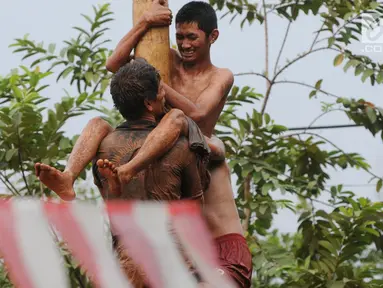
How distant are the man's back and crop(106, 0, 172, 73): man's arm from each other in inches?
18.3

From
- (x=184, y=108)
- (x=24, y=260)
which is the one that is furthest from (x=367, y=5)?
(x=24, y=260)

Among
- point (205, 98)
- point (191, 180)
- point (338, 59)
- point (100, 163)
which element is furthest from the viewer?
point (338, 59)

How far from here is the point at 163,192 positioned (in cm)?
881

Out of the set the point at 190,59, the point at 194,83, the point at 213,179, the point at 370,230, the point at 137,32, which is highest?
the point at 137,32

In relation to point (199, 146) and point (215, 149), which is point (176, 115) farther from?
point (215, 149)

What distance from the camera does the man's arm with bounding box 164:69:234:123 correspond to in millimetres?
9148

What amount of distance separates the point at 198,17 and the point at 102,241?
1.94 metres

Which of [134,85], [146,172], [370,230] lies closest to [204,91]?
[134,85]

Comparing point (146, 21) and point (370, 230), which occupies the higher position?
point (146, 21)

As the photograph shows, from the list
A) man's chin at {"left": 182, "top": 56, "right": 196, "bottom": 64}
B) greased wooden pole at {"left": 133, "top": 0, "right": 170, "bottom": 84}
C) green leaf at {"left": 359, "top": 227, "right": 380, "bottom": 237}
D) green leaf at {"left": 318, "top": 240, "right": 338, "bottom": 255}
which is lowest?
green leaf at {"left": 318, "top": 240, "right": 338, "bottom": 255}

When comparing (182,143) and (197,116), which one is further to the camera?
(197,116)

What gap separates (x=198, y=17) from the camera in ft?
30.7

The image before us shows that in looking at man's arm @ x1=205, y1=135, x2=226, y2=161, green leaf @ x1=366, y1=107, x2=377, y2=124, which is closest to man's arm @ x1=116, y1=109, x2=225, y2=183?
man's arm @ x1=205, y1=135, x2=226, y2=161

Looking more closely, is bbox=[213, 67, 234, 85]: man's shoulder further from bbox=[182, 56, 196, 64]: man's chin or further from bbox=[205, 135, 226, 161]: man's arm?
bbox=[205, 135, 226, 161]: man's arm
